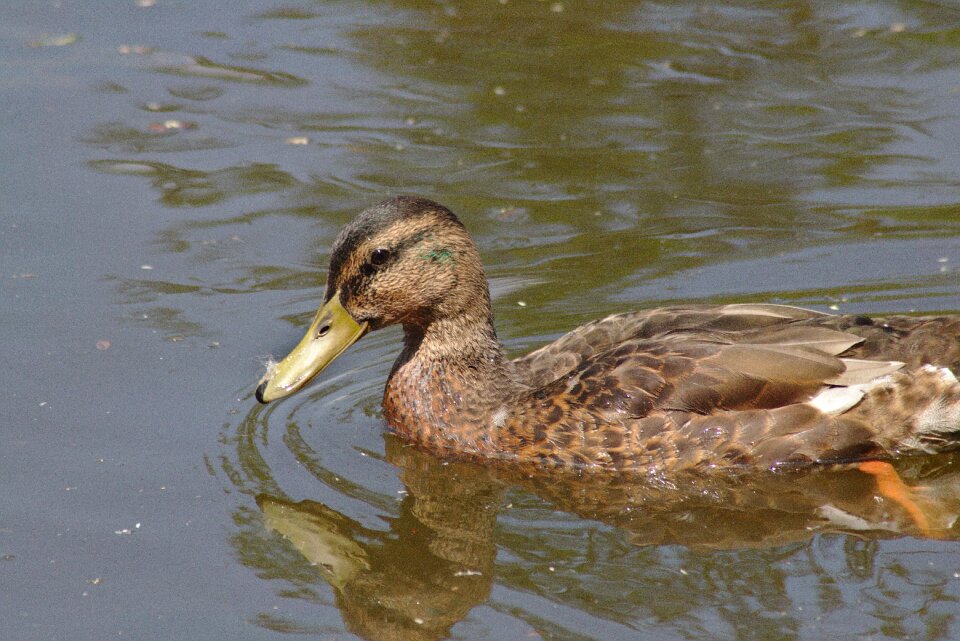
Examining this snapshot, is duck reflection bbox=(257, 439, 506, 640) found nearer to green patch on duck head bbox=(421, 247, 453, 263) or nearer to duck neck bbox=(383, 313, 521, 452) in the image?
duck neck bbox=(383, 313, 521, 452)

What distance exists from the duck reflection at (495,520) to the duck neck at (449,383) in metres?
0.27

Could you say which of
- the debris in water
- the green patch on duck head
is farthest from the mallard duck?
the debris in water

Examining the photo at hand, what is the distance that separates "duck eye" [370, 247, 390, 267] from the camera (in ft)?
24.7

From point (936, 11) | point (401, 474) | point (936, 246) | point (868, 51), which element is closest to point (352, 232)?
point (401, 474)

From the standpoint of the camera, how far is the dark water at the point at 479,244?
6.21 metres

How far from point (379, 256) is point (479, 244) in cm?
242

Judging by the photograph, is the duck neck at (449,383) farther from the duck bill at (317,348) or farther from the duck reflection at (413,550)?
the duck bill at (317,348)

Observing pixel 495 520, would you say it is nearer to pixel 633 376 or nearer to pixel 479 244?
pixel 633 376

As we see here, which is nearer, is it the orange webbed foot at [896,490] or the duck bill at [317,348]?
the orange webbed foot at [896,490]

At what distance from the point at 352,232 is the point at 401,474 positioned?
1.28m

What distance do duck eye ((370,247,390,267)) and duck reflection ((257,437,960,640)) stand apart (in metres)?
1.10

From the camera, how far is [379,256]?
7555 millimetres

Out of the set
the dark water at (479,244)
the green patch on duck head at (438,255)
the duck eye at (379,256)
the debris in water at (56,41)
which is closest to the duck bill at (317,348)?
the duck eye at (379,256)

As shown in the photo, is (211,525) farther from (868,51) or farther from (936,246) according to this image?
(868,51)
